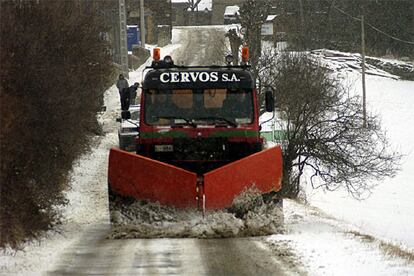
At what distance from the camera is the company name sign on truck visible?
12.7 metres

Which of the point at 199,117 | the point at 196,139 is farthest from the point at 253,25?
the point at 196,139

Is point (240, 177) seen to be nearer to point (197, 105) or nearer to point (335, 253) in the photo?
point (197, 105)

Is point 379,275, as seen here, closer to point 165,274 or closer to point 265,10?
point 165,274

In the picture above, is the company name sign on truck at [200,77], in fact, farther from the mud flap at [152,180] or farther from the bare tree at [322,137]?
the bare tree at [322,137]

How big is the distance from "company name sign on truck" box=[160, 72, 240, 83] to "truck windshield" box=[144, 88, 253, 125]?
181mm

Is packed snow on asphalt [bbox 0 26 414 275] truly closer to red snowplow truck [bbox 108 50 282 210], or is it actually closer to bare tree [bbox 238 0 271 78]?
red snowplow truck [bbox 108 50 282 210]

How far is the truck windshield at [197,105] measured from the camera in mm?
12578

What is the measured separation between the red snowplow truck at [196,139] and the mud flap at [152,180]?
1 cm

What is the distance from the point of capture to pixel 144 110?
500 inches

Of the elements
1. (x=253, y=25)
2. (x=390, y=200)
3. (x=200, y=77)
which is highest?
(x=253, y=25)

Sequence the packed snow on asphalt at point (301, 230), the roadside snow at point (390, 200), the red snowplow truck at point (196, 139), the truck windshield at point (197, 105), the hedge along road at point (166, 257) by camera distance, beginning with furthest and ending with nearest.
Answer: the roadside snow at point (390, 200) < the truck windshield at point (197, 105) < the red snowplow truck at point (196, 139) < the packed snow on asphalt at point (301, 230) < the hedge along road at point (166, 257)

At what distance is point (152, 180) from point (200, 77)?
7.67 feet

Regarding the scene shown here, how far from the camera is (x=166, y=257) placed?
9547 millimetres

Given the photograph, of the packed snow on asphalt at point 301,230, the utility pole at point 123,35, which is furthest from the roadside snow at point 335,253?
the utility pole at point 123,35
